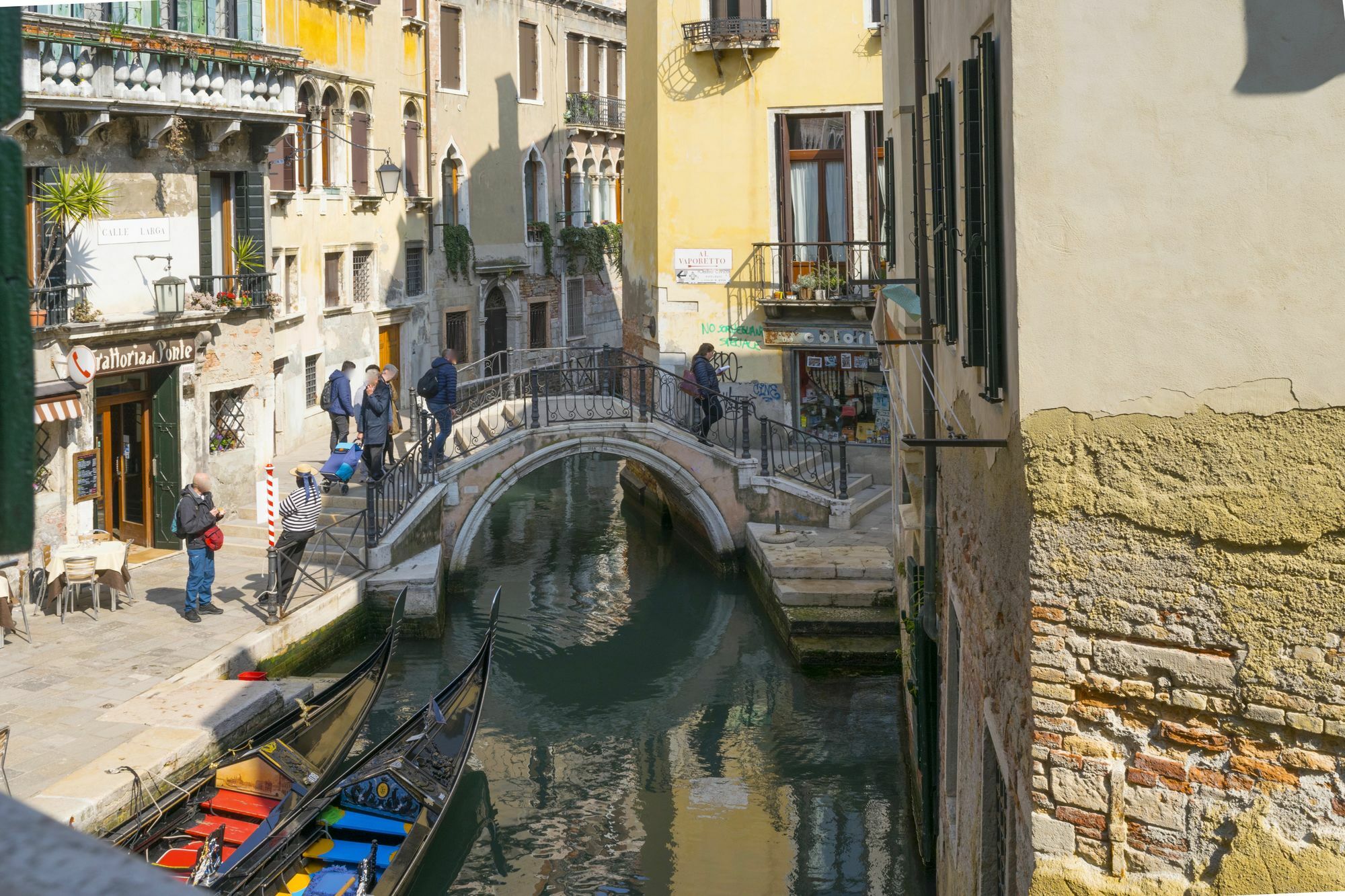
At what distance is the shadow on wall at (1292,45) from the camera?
3.56 m

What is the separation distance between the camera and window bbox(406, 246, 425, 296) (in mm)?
24719

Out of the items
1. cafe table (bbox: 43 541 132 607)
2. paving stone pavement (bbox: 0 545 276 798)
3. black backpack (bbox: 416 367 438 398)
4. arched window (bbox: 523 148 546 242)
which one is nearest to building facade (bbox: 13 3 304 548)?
cafe table (bbox: 43 541 132 607)

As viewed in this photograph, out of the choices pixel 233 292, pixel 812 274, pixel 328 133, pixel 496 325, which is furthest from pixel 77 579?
pixel 496 325

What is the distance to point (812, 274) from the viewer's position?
60.6ft

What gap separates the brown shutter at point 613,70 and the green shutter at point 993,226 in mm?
27865

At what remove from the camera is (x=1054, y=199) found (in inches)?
151

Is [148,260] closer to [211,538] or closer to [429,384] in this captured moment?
[429,384]

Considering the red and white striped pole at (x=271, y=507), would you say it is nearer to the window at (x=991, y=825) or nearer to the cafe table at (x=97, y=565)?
the cafe table at (x=97, y=565)

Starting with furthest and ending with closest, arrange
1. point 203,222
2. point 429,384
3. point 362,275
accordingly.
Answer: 1. point 362,275
2. point 429,384
3. point 203,222

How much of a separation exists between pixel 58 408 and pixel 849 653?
7.33 m

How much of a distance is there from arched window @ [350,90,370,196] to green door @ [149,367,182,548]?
8061 millimetres

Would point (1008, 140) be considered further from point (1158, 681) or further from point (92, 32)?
point (92, 32)

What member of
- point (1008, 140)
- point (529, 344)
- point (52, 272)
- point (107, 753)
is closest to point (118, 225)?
point (52, 272)

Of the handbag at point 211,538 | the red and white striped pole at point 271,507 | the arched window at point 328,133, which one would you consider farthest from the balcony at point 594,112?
the handbag at point 211,538
